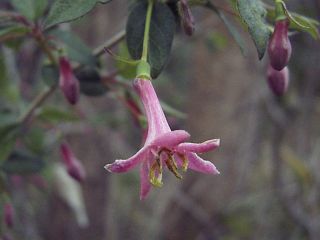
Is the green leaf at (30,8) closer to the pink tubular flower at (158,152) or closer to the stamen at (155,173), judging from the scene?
the pink tubular flower at (158,152)

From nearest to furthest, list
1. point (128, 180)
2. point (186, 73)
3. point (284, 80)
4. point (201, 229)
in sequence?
point (284, 80) → point (201, 229) → point (128, 180) → point (186, 73)

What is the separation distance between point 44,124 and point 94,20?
1392 millimetres

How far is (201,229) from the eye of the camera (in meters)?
3.07

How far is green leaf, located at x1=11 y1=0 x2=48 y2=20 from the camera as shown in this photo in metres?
1.21

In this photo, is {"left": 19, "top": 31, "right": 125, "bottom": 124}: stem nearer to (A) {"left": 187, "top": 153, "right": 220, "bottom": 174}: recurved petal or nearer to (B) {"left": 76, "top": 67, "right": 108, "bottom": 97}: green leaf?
(B) {"left": 76, "top": 67, "right": 108, "bottom": 97}: green leaf

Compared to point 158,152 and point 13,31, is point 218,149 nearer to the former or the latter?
point 13,31

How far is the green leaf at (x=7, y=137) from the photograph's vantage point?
1408 mm

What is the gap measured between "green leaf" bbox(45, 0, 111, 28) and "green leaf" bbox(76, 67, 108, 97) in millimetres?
358

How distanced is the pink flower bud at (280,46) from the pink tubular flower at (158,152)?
0.56 ft

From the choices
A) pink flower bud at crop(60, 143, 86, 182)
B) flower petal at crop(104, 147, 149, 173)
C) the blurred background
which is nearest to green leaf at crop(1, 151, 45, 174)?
pink flower bud at crop(60, 143, 86, 182)

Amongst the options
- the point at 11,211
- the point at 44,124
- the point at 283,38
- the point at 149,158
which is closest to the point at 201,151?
the point at 149,158

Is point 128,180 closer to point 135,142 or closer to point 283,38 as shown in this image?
point 135,142

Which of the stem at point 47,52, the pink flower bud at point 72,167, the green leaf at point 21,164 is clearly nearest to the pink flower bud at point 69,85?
the stem at point 47,52

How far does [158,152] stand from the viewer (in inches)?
35.4
